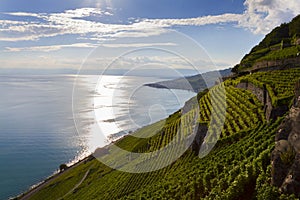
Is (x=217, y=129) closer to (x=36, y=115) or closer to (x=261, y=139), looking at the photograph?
(x=261, y=139)

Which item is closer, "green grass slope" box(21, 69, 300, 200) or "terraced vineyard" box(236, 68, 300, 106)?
"green grass slope" box(21, 69, 300, 200)

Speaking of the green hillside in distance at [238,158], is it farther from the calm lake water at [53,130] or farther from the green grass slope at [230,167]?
the calm lake water at [53,130]

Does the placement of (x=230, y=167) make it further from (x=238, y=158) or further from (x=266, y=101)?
(x=266, y=101)

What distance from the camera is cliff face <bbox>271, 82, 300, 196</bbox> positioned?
36.7ft

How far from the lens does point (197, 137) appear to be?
95.5 feet

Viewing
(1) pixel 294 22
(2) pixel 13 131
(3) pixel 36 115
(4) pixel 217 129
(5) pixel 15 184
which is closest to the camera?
(4) pixel 217 129

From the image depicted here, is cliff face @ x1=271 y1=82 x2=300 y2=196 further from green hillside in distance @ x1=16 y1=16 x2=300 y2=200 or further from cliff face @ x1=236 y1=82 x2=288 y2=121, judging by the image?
cliff face @ x1=236 y1=82 x2=288 y2=121

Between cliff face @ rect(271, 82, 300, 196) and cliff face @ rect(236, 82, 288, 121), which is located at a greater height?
cliff face @ rect(236, 82, 288, 121)

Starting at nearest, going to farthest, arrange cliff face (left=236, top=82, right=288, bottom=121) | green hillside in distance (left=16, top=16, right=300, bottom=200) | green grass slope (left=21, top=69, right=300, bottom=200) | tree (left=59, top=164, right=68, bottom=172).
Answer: green hillside in distance (left=16, top=16, right=300, bottom=200) < green grass slope (left=21, top=69, right=300, bottom=200) < cliff face (left=236, top=82, right=288, bottom=121) < tree (left=59, top=164, right=68, bottom=172)

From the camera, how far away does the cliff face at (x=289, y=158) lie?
11195 millimetres

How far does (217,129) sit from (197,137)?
232cm

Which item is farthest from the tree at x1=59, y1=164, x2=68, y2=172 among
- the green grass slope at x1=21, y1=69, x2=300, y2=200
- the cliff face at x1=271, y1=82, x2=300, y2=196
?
the cliff face at x1=271, y1=82, x2=300, y2=196

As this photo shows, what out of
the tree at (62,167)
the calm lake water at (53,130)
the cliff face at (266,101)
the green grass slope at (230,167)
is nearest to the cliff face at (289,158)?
the green grass slope at (230,167)

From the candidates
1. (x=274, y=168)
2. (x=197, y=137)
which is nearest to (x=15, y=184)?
(x=197, y=137)
